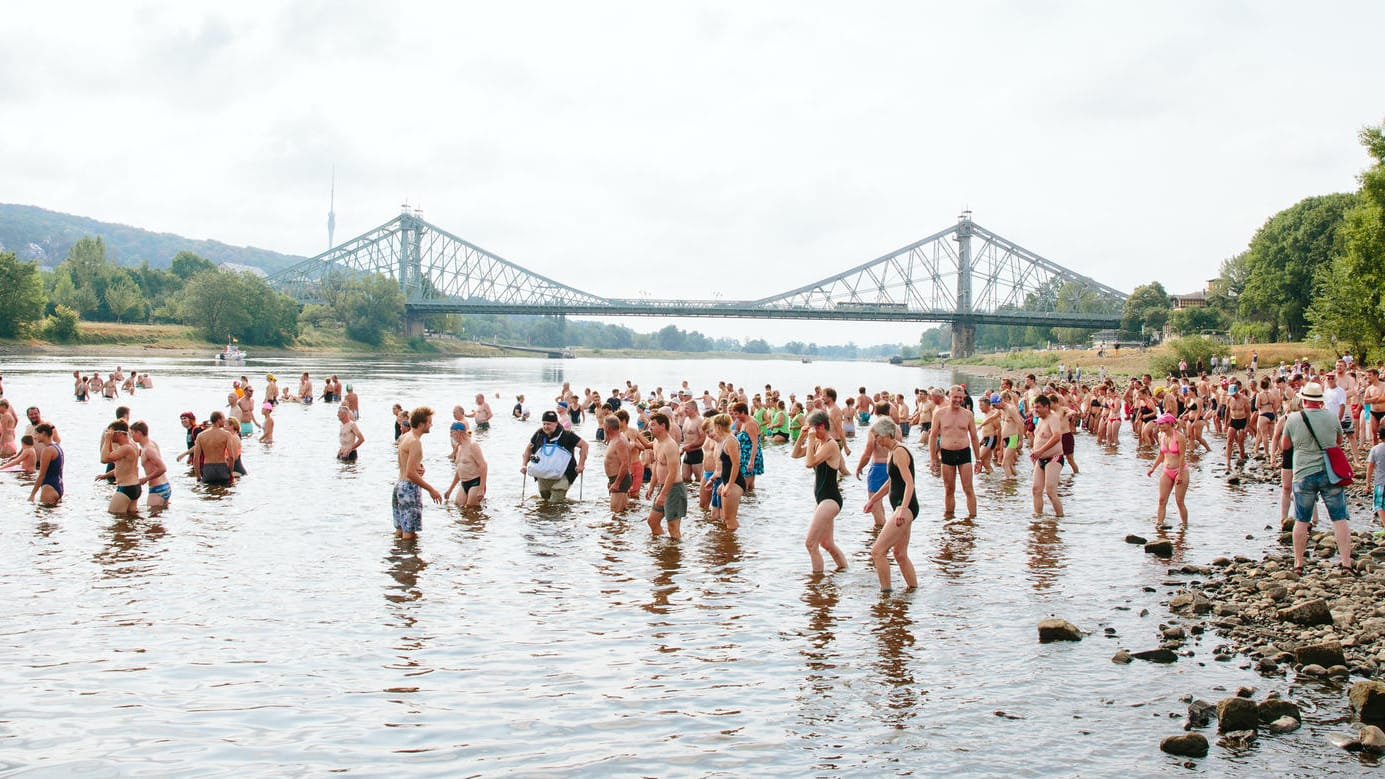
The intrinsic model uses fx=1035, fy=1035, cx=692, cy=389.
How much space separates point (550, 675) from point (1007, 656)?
12.2 feet

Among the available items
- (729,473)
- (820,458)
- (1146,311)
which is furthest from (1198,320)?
(820,458)

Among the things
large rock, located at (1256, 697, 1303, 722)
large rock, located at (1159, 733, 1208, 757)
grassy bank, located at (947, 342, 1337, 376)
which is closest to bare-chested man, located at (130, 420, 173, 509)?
large rock, located at (1159, 733, 1208, 757)

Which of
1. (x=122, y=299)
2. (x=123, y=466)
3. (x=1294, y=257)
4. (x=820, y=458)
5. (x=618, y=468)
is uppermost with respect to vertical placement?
(x=1294, y=257)

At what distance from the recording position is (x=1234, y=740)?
6719mm

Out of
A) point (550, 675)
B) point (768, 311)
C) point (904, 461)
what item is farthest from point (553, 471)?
point (768, 311)

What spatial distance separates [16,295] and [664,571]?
289 feet

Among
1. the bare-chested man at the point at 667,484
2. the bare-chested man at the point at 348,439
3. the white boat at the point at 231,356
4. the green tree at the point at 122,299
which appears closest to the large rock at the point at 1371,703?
the bare-chested man at the point at 667,484

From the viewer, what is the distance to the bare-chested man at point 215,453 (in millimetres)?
16781

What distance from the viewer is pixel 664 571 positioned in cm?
1136

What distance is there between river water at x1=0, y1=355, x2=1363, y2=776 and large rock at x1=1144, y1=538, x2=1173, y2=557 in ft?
0.53

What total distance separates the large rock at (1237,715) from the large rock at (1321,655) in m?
1.39

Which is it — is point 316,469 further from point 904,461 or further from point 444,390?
point 444,390

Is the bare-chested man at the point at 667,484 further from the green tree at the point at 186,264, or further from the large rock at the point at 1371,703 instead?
the green tree at the point at 186,264

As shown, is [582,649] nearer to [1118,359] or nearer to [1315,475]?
[1315,475]
